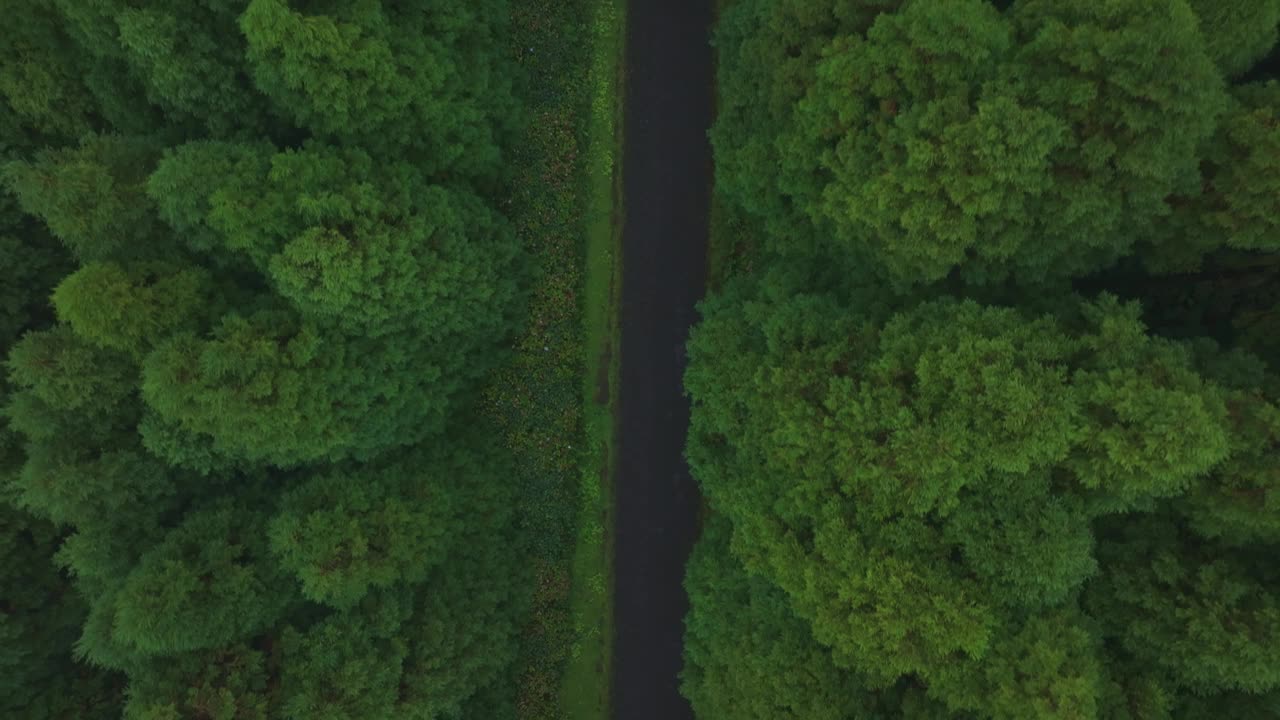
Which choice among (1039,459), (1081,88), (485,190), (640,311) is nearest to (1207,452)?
(1039,459)

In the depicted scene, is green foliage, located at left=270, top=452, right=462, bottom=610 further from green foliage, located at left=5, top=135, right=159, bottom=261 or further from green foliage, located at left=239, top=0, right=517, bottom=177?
green foliage, located at left=239, top=0, right=517, bottom=177

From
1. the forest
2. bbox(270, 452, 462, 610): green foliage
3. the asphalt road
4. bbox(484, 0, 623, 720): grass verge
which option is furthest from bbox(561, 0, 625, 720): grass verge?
the forest

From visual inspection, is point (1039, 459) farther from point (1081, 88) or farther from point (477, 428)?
point (477, 428)

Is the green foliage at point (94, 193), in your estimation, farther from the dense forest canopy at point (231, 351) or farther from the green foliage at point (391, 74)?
the green foliage at point (391, 74)

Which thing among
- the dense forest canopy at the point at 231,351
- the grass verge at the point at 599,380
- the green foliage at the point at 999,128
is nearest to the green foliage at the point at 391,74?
the dense forest canopy at the point at 231,351

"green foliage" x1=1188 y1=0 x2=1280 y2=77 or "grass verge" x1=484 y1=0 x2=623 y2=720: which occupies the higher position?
"green foliage" x1=1188 y1=0 x2=1280 y2=77

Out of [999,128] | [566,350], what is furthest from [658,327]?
[999,128]

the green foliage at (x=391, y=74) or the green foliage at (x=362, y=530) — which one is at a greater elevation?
the green foliage at (x=391, y=74)
